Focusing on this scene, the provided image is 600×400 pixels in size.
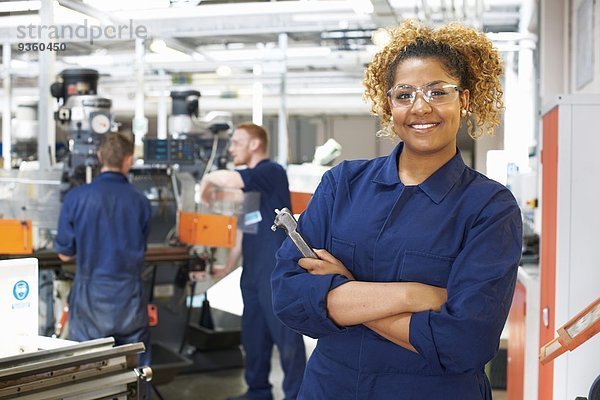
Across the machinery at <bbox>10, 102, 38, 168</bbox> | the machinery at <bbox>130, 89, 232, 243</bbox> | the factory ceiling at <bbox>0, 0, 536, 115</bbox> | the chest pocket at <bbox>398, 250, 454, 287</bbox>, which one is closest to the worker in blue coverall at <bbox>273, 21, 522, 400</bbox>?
the chest pocket at <bbox>398, 250, 454, 287</bbox>

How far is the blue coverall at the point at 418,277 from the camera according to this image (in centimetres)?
137

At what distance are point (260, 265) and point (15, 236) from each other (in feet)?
4.05

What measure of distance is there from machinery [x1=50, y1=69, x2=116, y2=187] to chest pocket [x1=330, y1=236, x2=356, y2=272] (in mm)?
2748

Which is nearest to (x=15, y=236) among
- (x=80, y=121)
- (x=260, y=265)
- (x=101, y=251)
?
(x=101, y=251)

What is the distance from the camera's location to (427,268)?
56.2 inches

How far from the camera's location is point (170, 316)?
468cm

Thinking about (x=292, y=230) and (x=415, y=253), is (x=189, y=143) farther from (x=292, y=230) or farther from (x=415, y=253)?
(x=415, y=253)

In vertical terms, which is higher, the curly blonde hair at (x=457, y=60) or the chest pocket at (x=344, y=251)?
the curly blonde hair at (x=457, y=60)

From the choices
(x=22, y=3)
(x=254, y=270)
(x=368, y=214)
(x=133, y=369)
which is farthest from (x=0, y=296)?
(x=22, y=3)

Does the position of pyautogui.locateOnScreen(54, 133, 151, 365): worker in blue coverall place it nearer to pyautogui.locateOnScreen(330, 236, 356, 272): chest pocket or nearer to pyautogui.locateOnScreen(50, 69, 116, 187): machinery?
pyautogui.locateOnScreen(50, 69, 116, 187): machinery

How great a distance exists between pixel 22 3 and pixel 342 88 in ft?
20.2

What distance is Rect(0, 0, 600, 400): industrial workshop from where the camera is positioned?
144cm

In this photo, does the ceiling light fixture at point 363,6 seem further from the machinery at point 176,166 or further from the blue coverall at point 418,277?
the blue coverall at point 418,277

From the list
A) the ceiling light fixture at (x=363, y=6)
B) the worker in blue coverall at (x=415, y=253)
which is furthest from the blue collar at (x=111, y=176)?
the worker in blue coverall at (x=415, y=253)
